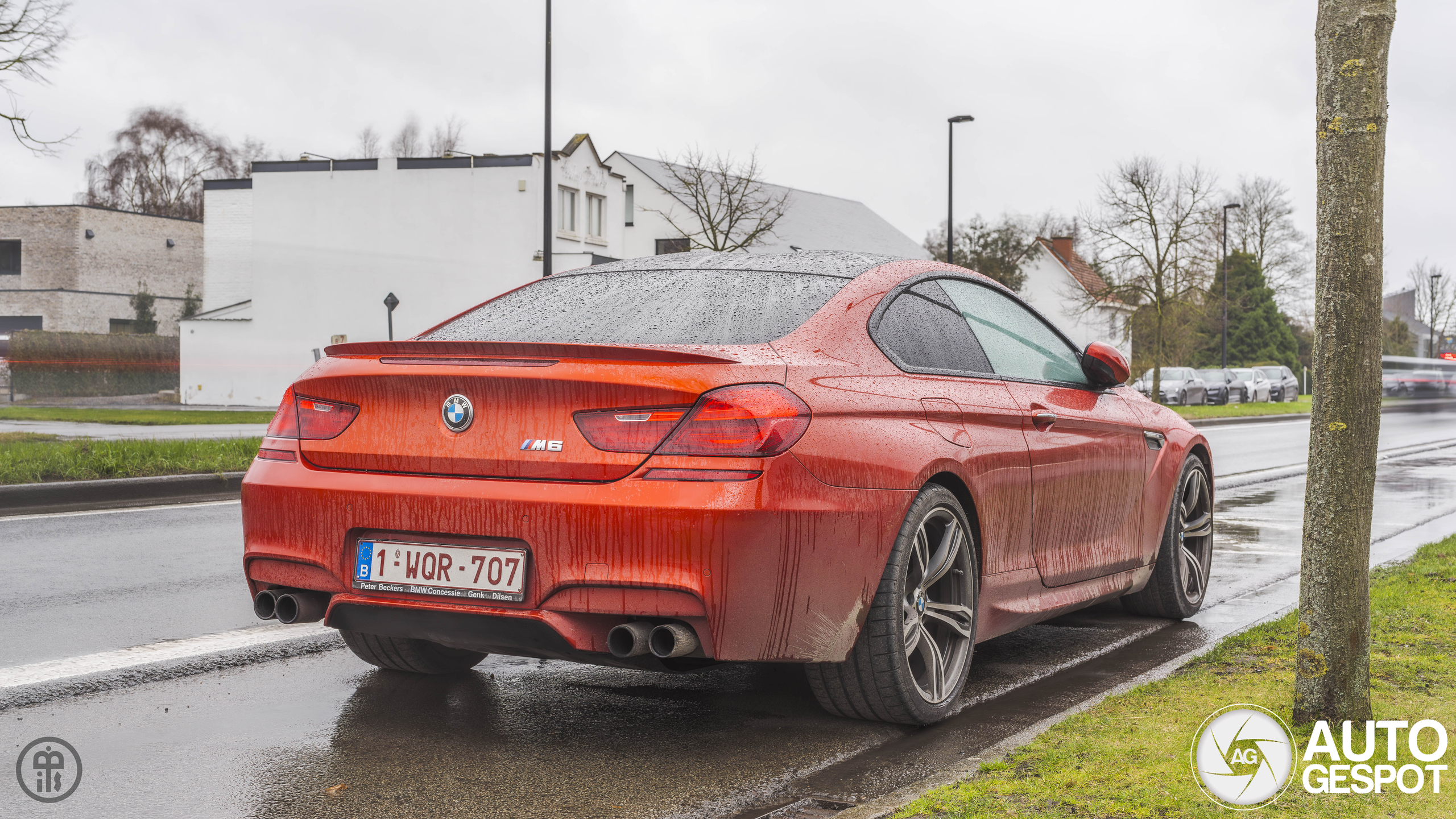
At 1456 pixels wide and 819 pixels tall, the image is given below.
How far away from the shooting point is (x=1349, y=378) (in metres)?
3.79

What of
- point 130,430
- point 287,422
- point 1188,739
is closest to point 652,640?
point 287,422

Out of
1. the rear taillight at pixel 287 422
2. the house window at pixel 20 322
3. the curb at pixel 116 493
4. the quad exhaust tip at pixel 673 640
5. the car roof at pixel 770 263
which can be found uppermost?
the house window at pixel 20 322

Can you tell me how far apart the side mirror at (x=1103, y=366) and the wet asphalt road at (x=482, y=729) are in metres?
1.14

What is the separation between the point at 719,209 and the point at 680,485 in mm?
37391

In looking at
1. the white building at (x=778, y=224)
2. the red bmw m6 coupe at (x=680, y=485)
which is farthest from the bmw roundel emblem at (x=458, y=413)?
the white building at (x=778, y=224)

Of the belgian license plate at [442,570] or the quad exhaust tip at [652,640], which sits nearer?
the quad exhaust tip at [652,640]

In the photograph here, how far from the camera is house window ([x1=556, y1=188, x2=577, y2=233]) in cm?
4419

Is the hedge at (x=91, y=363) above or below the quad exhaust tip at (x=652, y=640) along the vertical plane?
above

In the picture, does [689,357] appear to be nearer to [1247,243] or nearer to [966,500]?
[966,500]

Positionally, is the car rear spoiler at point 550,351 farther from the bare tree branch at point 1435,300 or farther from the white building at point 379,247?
the bare tree branch at point 1435,300

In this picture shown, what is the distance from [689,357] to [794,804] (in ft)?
4.02

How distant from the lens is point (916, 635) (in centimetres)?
418

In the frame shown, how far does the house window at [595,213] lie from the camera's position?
46188mm

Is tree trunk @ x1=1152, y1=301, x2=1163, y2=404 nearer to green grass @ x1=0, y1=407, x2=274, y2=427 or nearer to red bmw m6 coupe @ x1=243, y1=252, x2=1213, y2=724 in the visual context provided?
green grass @ x1=0, y1=407, x2=274, y2=427
